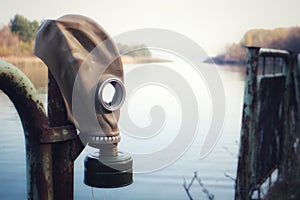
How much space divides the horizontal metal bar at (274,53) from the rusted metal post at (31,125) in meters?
1.49

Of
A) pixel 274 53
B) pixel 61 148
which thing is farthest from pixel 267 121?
pixel 61 148

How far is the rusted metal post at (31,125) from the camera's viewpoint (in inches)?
45.5

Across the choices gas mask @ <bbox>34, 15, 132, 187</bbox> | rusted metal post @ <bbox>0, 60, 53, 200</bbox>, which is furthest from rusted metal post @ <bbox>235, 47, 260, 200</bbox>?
rusted metal post @ <bbox>0, 60, 53, 200</bbox>

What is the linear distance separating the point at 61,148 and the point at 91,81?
0.25 meters

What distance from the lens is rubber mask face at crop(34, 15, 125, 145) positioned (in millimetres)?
1226

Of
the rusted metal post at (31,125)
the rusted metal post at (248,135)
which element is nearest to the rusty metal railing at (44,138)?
the rusted metal post at (31,125)

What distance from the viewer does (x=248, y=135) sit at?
2293 millimetres

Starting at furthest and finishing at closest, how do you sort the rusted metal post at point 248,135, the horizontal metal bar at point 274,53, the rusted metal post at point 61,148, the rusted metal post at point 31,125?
the horizontal metal bar at point 274,53 < the rusted metal post at point 248,135 < the rusted metal post at point 61,148 < the rusted metal post at point 31,125

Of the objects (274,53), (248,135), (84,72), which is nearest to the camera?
Answer: (84,72)

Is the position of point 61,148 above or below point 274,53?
below

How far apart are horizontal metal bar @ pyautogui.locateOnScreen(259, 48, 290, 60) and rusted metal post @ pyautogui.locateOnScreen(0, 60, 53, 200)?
4.90 ft

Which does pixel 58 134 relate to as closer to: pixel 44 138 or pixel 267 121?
pixel 44 138

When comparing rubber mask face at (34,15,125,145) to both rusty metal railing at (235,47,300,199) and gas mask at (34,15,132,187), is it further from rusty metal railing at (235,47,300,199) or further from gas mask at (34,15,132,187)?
rusty metal railing at (235,47,300,199)

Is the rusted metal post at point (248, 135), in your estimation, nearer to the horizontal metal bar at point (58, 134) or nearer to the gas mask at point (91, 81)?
the gas mask at point (91, 81)
